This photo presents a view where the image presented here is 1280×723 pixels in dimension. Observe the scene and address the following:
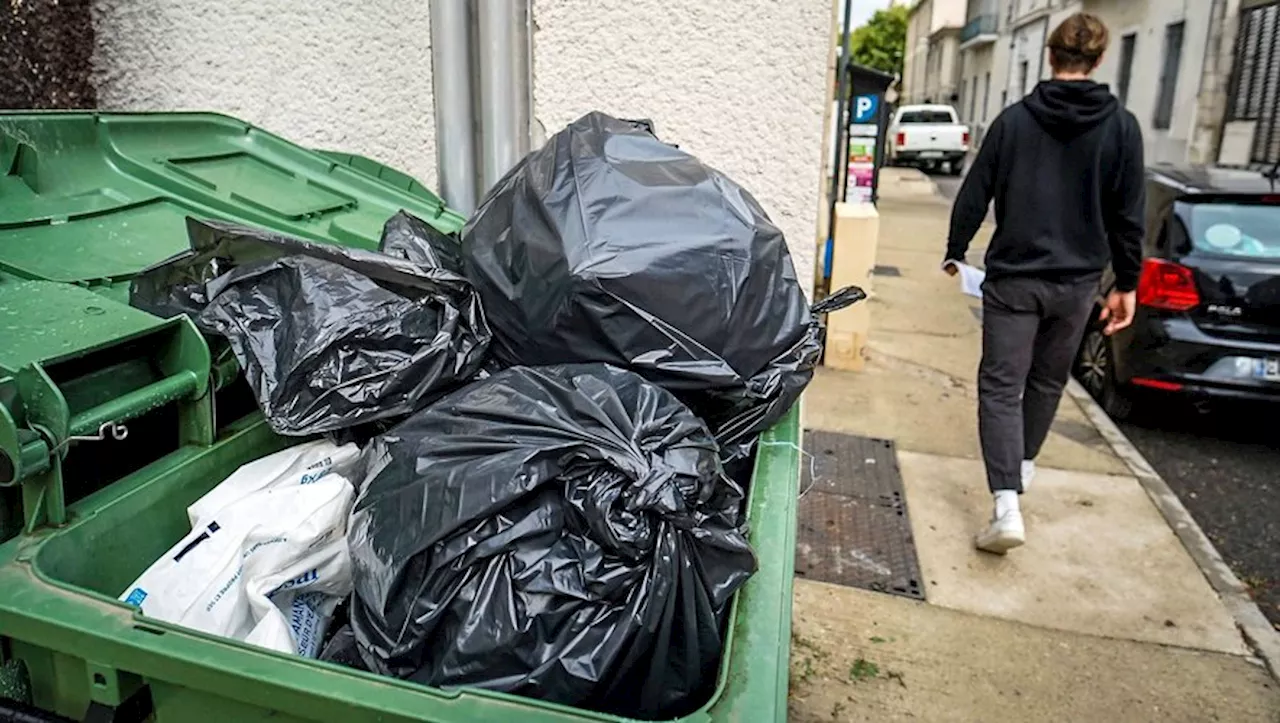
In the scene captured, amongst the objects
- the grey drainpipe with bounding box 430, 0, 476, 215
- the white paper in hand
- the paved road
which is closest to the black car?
the paved road

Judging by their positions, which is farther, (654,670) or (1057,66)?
(1057,66)

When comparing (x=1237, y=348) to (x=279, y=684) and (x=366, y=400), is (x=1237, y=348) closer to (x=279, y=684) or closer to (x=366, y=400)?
(x=366, y=400)

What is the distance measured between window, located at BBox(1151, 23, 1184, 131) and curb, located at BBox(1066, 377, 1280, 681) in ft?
46.3

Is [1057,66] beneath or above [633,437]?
above

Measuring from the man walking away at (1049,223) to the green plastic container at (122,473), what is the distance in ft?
5.93

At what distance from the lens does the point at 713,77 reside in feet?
12.6

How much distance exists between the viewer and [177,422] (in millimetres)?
1714

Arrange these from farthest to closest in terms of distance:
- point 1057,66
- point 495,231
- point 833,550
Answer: point 833,550
point 1057,66
point 495,231

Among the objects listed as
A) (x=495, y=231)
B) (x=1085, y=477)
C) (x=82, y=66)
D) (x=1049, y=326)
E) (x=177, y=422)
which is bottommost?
(x=1085, y=477)

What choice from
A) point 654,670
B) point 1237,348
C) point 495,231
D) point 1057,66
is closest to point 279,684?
point 654,670

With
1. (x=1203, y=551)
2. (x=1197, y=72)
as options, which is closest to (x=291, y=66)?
(x=1203, y=551)

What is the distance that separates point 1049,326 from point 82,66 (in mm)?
4136

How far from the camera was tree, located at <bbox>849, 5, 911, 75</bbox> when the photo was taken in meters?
48.2

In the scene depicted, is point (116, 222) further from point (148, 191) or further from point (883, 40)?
point (883, 40)
